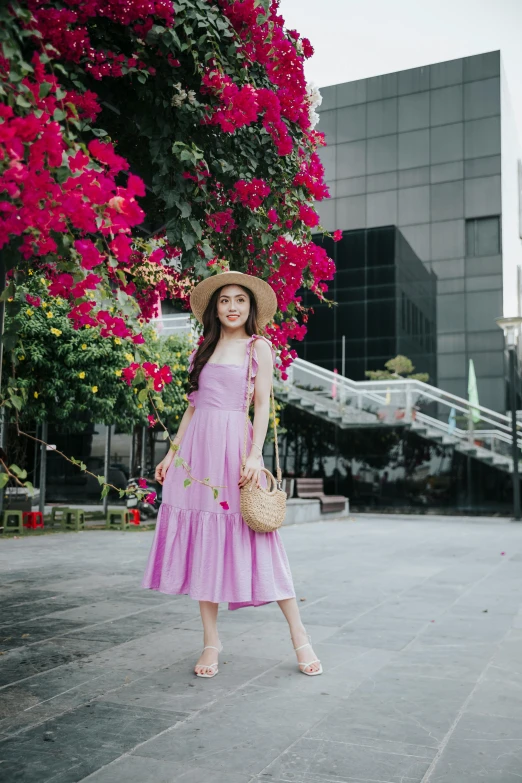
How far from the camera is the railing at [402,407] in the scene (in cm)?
1916

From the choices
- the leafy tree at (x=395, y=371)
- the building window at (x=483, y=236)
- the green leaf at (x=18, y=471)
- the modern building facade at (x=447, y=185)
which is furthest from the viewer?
the building window at (x=483, y=236)

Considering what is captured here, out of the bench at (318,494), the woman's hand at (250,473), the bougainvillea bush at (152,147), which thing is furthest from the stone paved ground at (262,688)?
the bench at (318,494)

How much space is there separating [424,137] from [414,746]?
3649 centimetres

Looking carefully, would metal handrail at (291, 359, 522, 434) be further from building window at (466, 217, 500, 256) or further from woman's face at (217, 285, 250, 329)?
building window at (466, 217, 500, 256)

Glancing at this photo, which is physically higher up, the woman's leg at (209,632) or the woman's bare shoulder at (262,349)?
the woman's bare shoulder at (262,349)

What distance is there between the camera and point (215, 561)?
12.5 ft

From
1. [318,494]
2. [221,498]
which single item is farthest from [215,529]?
[318,494]

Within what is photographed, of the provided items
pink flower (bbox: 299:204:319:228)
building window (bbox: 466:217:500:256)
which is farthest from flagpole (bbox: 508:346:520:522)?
building window (bbox: 466:217:500:256)

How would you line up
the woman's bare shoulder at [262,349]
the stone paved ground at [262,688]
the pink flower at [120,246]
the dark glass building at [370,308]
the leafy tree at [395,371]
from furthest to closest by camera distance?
the dark glass building at [370,308]
the leafy tree at [395,371]
the woman's bare shoulder at [262,349]
the stone paved ground at [262,688]
the pink flower at [120,246]

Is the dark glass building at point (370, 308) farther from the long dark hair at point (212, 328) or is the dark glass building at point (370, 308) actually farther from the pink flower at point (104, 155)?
the pink flower at point (104, 155)

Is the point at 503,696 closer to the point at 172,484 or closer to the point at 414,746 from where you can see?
the point at 414,746

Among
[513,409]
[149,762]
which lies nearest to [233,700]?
[149,762]

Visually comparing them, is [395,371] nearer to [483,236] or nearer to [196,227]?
[483,236]

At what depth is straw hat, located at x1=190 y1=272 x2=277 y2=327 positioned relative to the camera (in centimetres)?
398
